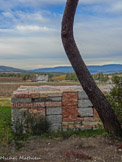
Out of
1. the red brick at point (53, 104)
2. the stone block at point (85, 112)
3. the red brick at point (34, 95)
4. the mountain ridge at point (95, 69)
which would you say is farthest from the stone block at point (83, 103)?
the red brick at point (34, 95)

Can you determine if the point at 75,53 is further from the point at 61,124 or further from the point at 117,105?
the point at 61,124

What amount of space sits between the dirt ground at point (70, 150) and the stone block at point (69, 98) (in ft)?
6.71

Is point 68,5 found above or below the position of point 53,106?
above

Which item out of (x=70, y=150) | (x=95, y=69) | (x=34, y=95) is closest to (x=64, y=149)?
(x=70, y=150)

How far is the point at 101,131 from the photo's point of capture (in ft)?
23.2

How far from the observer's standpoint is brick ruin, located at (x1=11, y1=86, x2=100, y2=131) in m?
6.99

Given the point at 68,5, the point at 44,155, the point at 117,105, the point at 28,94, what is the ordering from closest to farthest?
the point at 44,155, the point at 68,5, the point at 117,105, the point at 28,94

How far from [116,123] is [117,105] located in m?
0.43

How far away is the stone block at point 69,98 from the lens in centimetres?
720

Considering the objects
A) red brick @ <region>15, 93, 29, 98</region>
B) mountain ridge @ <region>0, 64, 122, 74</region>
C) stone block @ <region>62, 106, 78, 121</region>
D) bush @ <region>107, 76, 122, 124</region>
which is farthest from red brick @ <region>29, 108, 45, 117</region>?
bush @ <region>107, 76, 122, 124</region>

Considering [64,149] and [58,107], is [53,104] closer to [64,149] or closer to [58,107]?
[58,107]

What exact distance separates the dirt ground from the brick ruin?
1.87 m

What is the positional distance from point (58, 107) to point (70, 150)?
291 cm

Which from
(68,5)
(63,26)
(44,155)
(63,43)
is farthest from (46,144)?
(68,5)
